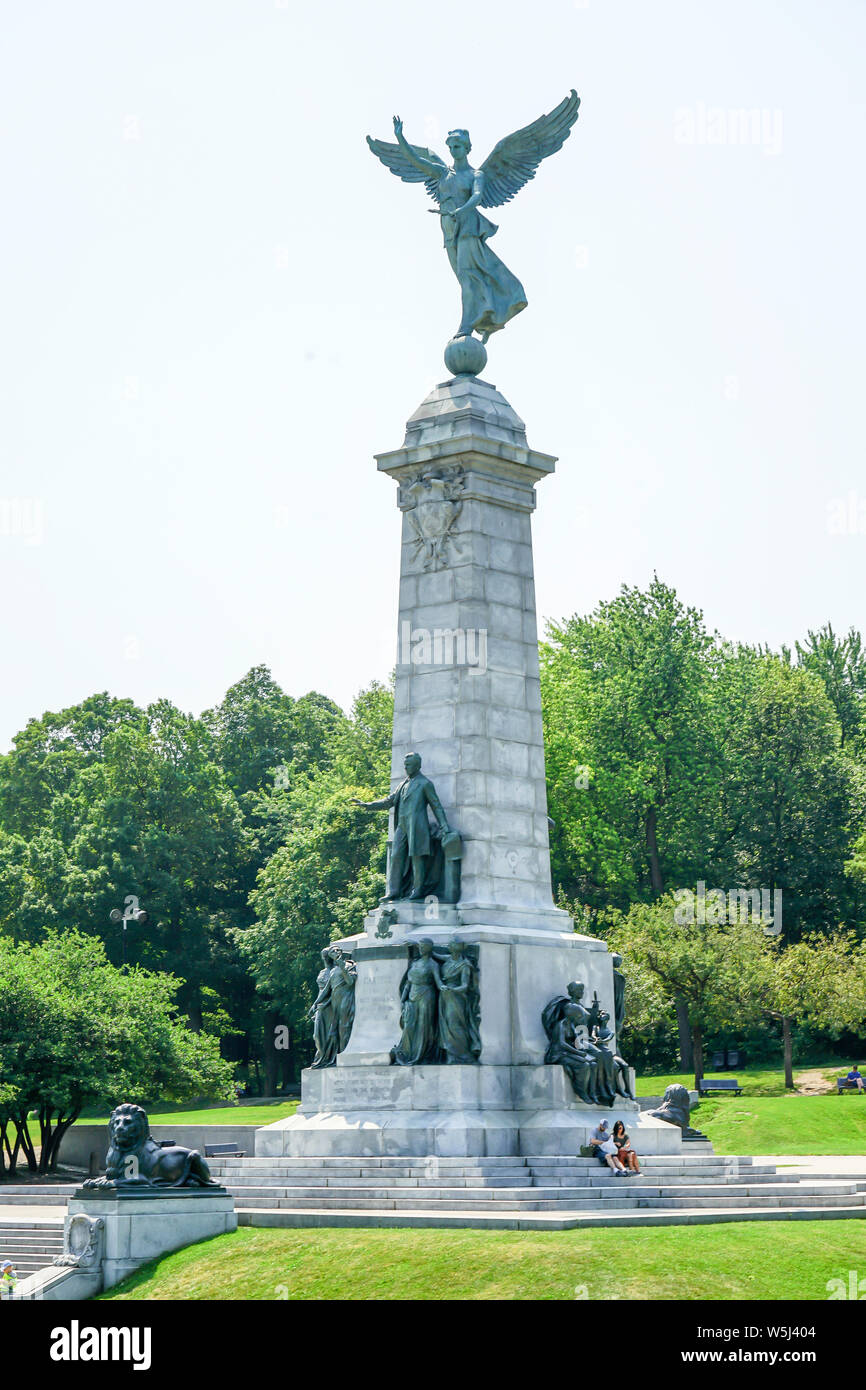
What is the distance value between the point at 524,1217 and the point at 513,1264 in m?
2.17

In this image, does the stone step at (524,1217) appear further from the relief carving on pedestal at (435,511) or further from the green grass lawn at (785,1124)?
the green grass lawn at (785,1124)

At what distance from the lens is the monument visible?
28.0 metres

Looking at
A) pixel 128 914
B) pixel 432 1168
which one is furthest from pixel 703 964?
pixel 432 1168

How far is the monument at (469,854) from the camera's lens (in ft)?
91.9

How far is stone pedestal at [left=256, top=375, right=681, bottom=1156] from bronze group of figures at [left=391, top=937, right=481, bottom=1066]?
241 millimetres

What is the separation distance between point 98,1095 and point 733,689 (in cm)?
3814

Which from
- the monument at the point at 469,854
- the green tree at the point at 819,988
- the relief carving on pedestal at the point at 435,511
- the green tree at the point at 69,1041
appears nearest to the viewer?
the monument at the point at 469,854

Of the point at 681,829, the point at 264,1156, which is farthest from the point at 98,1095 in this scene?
the point at 681,829

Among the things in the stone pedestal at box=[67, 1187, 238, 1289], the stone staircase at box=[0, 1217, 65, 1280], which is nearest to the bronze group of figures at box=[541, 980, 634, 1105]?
the stone pedestal at box=[67, 1187, 238, 1289]

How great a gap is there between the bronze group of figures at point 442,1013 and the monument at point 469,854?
1.1 inches

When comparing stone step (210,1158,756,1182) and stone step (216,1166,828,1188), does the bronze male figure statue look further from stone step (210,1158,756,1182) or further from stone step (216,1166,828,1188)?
stone step (216,1166,828,1188)

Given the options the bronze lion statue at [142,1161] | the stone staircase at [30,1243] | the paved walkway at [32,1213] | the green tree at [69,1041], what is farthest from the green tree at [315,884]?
the bronze lion statue at [142,1161]
